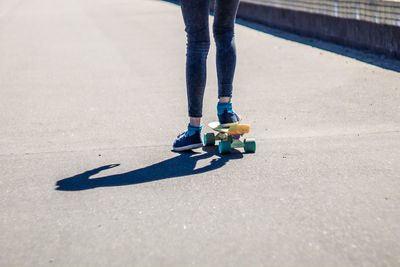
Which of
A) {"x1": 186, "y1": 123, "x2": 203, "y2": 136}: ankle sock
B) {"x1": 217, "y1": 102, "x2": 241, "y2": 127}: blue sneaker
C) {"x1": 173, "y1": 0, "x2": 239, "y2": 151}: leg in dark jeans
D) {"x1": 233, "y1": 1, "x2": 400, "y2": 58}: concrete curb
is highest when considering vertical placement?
{"x1": 173, "y1": 0, "x2": 239, "y2": 151}: leg in dark jeans

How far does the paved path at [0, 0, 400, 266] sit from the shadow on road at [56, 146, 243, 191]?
0.04 feet

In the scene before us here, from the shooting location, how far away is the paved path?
274 cm

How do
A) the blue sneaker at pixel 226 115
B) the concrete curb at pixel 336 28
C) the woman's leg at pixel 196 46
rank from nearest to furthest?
the woman's leg at pixel 196 46
the blue sneaker at pixel 226 115
the concrete curb at pixel 336 28

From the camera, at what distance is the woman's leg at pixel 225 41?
4.30m

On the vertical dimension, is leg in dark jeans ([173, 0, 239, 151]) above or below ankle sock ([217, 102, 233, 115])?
above

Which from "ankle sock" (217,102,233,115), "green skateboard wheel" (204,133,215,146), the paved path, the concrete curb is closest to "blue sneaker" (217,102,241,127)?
"ankle sock" (217,102,233,115)

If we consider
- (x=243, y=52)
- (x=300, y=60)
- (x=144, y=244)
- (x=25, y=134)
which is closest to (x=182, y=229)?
(x=144, y=244)

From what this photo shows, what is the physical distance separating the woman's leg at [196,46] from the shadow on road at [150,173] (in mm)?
332

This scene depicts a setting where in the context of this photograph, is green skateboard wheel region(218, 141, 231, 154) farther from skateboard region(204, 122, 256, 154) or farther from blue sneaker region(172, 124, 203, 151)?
blue sneaker region(172, 124, 203, 151)

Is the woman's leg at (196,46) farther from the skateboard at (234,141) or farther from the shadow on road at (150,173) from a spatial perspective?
the shadow on road at (150,173)

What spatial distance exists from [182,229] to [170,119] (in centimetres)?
260

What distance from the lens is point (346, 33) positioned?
938 cm

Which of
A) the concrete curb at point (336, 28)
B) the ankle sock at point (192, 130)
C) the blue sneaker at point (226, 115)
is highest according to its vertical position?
the blue sneaker at point (226, 115)

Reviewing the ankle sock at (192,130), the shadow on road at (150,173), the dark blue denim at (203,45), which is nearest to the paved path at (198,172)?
the shadow on road at (150,173)
